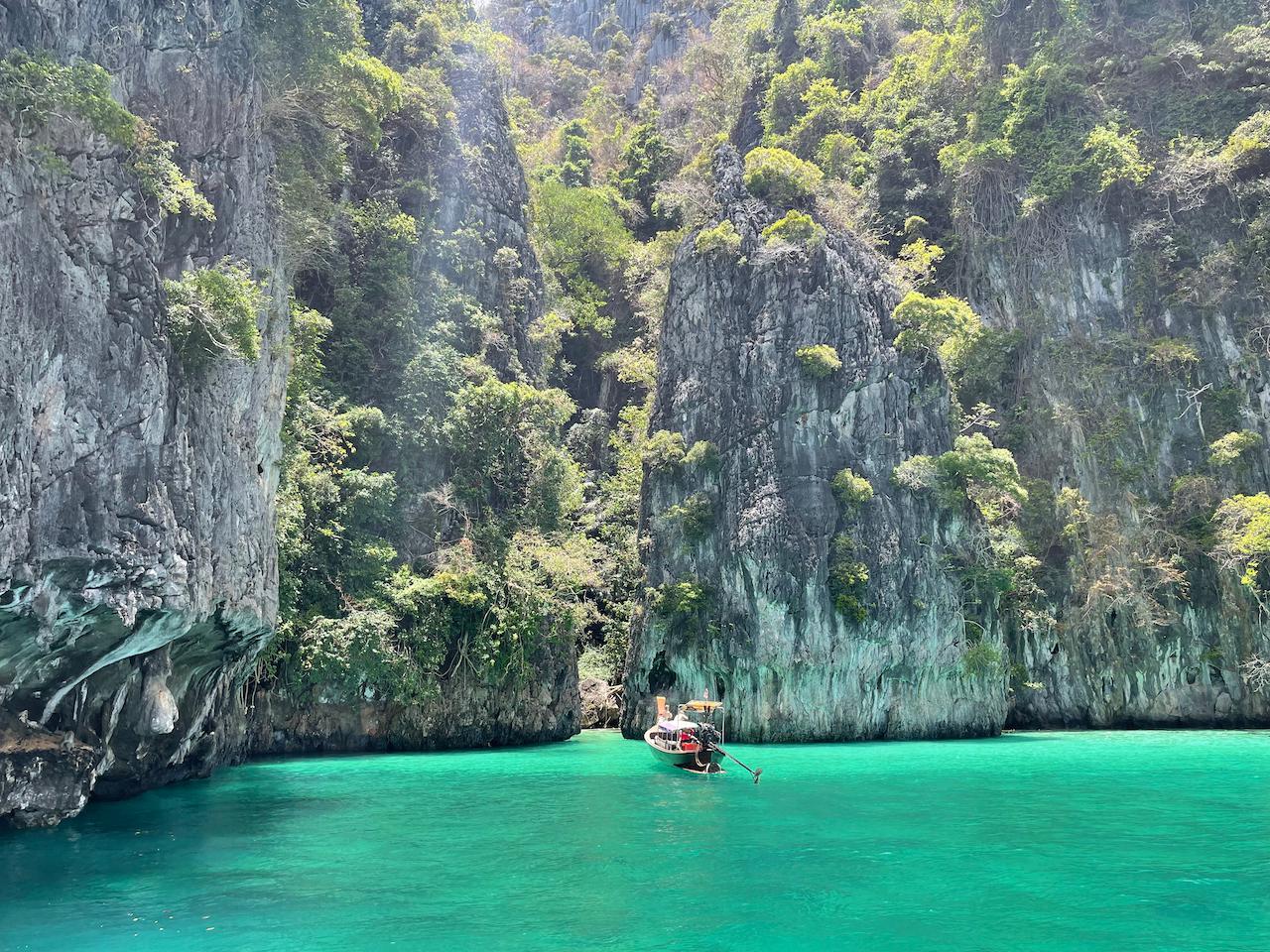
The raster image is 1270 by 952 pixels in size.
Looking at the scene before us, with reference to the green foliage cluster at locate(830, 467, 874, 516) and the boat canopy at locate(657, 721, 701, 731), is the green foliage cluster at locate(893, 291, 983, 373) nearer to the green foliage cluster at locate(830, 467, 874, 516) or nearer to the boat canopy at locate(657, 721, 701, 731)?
the green foliage cluster at locate(830, 467, 874, 516)

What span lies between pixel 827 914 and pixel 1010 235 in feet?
94.9

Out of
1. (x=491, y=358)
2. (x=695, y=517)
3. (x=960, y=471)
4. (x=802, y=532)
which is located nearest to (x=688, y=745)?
(x=802, y=532)

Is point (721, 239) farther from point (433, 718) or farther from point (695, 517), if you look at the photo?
point (433, 718)

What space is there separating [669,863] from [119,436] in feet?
30.4

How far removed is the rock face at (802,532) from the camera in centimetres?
2728

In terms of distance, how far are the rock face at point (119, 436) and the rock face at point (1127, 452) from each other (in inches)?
913

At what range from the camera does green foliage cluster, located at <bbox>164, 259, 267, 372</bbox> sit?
1480cm

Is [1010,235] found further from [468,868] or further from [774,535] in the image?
[468,868]

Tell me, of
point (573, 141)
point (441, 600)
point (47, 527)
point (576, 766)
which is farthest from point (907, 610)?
point (573, 141)

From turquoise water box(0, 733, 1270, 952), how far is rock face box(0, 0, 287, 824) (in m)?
1.87

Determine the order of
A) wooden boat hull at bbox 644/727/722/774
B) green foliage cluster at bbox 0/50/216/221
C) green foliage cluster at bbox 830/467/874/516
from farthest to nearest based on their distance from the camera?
1. green foliage cluster at bbox 830/467/874/516
2. wooden boat hull at bbox 644/727/722/774
3. green foliage cluster at bbox 0/50/216/221

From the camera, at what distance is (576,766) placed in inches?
887

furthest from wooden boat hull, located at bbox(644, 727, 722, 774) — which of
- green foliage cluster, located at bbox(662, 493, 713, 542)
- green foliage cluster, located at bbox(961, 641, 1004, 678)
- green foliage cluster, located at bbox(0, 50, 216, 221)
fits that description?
green foliage cluster, located at bbox(0, 50, 216, 221)

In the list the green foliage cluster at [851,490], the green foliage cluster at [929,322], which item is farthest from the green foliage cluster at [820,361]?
the green foliage cluster at [851,490]
